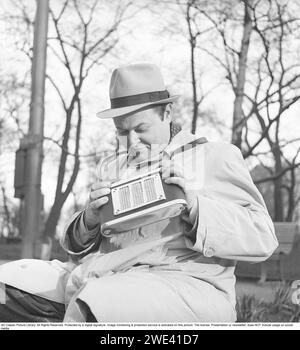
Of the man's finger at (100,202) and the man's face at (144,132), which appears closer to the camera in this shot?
the man's finger at (100,202)

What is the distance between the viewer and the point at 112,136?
7.71 ft

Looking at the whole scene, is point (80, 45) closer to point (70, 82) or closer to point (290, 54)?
point (70, 82)

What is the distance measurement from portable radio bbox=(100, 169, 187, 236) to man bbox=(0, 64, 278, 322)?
0.02 meters

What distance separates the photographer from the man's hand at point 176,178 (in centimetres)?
135

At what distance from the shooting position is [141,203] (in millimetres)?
1346

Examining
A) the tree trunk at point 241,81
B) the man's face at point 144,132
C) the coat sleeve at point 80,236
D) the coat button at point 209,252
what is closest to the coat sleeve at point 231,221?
the coat button at point 209,252

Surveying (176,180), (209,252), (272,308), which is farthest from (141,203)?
(272,308)

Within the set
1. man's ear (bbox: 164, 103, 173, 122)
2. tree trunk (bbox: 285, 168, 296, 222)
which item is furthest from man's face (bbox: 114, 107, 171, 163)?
tree trunk (bbox: 285, 168, 296, 222)

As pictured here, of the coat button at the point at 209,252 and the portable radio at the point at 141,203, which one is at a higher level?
the portable radio at the point at 141,203

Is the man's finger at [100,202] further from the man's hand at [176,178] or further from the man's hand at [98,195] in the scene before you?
the man's hand at [176,178]

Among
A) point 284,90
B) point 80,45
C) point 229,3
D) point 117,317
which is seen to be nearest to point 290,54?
point 284,90

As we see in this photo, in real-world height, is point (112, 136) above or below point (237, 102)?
below

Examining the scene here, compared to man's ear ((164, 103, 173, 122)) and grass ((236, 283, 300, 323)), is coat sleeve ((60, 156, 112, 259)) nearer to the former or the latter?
man's ear ((164, 103, 173, 122))
